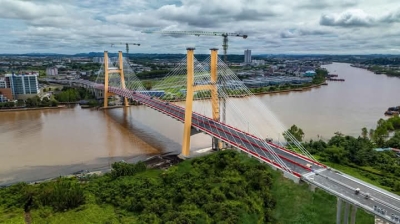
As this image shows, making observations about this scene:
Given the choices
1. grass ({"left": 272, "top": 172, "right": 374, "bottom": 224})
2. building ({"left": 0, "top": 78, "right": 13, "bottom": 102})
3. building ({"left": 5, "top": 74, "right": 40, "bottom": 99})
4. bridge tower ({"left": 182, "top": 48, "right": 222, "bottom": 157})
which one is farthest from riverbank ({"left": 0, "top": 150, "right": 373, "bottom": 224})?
building ({"left": 5, "top": 74, "right": 40, "bottom": 99})

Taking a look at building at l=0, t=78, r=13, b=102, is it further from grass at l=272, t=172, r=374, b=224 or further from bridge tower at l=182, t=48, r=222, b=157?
grass at l=272, t=172, r=374, b=224

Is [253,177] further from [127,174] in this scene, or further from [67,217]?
[67,217]

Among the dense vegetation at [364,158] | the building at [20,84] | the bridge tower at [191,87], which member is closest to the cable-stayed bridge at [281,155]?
the bridge tower at [191,87]

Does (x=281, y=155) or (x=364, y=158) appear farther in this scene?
(x=364, y=158)

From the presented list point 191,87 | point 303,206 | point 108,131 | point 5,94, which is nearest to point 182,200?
point 303,206

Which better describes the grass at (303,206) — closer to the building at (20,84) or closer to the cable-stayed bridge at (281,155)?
the cable-stayed bridge at (281,155)

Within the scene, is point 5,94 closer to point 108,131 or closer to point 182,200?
point 108,131
